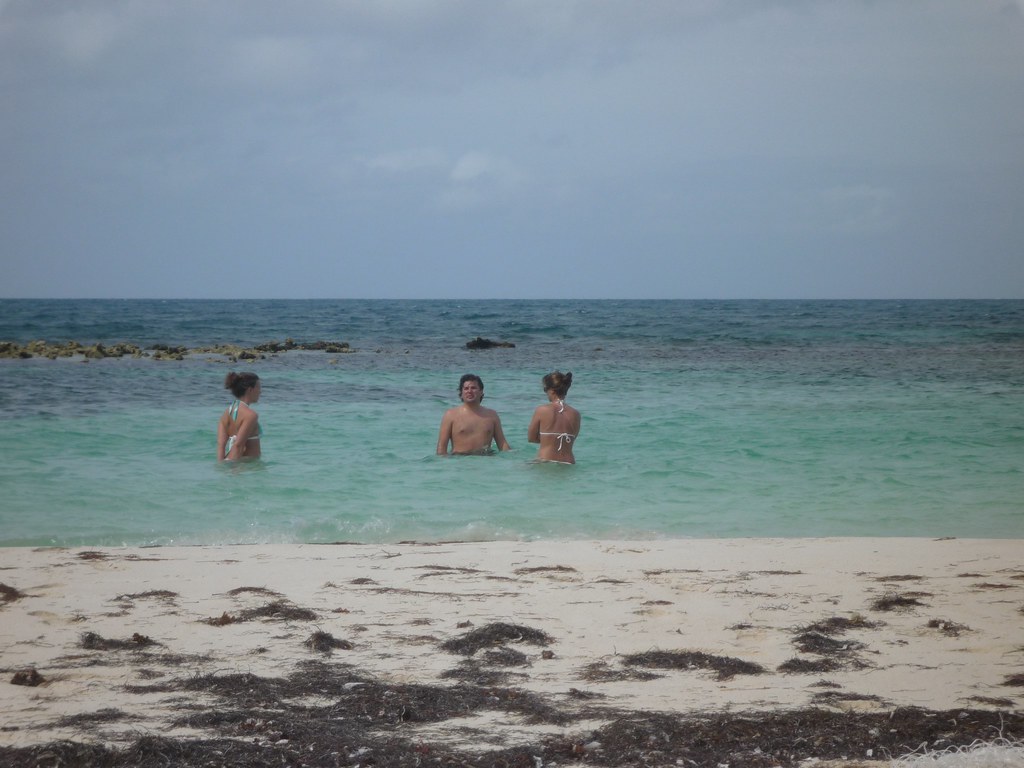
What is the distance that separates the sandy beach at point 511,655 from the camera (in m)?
3.39

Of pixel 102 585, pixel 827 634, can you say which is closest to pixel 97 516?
pixel 102 585

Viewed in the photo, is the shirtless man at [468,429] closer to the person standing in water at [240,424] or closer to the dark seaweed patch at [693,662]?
the person standing in water at [240,424]

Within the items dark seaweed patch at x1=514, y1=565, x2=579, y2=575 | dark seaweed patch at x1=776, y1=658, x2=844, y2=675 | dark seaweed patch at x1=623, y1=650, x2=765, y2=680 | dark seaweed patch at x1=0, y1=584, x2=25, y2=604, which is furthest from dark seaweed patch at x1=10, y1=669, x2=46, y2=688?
dark seaweed patch at x1=776, y1=658, x2=844, y2=675

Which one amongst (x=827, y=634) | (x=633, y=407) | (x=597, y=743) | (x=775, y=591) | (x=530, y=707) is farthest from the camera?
(x=633, y=407)

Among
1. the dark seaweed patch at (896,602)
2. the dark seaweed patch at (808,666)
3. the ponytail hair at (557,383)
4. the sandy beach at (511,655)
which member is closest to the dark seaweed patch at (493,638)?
the sandy beach at (511,655)

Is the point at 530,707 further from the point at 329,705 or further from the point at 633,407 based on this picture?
the point at 633,407

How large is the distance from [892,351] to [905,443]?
18443mm

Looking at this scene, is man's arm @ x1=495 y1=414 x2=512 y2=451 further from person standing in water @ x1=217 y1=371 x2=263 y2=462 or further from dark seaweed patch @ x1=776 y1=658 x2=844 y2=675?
dark seaweed patch @ x1=776 y1=658 x2=844 y2=675

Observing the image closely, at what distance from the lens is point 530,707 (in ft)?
12.2

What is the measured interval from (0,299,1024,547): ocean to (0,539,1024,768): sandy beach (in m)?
1.59

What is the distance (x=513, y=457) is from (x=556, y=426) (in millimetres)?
739

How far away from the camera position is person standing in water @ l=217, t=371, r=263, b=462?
1029 cm

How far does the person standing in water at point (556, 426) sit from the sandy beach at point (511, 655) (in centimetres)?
403

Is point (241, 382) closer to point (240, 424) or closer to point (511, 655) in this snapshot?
point (240, 424)
